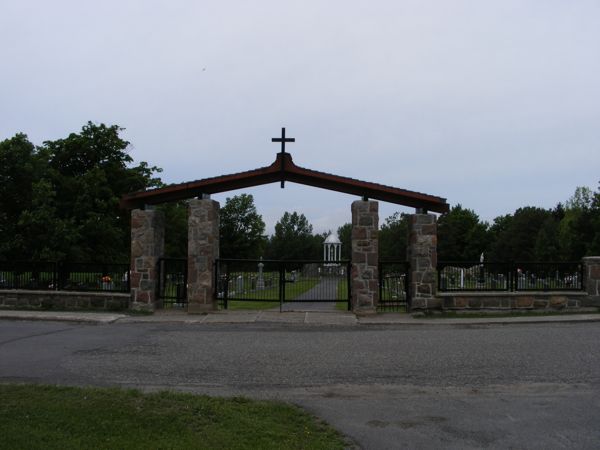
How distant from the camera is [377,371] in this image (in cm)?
785

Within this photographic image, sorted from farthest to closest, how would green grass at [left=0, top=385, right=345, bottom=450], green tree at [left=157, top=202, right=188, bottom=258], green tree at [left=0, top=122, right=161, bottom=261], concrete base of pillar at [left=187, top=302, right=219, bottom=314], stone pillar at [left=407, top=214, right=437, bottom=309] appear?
green tree at [left=157, top=202, right=188, bottom=258], green tree at [left=0, top=122, right=161, bottom=261], stone pillar at [left=407, top=214, right=437, bottom=309], concrete base of pillar at [left=187, top=302, right=219, bottom=314], green grass at [left=0, top=385, right=345, bottom=450]

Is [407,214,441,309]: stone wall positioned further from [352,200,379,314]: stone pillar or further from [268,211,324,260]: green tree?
[268,211,324,260]: green tree

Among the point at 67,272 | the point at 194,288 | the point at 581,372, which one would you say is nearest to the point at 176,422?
the point at 581,372

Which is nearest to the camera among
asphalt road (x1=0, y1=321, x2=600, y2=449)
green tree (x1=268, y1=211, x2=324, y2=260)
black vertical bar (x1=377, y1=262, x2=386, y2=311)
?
asphalt road (x1=0, y1=321, x2=600, y2=449)

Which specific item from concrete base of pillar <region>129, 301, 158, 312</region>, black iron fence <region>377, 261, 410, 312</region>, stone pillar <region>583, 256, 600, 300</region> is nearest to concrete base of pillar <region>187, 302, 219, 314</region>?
concrete base of pillar <region>129, 301, 158, 312</region>

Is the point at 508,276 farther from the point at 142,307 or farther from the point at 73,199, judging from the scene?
the point at 73,199

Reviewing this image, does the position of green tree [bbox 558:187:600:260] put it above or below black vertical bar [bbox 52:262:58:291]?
above

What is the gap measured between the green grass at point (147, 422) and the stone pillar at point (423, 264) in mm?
8861

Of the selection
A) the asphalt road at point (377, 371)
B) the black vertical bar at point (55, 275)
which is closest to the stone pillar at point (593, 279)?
the asphalt road at point (377, 371)

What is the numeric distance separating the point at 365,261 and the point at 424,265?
1.53m

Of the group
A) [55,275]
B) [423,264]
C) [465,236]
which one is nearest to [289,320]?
[423,264]

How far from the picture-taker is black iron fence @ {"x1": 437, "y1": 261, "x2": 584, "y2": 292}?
14.7 m

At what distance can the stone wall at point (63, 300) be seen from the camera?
48.4 feet

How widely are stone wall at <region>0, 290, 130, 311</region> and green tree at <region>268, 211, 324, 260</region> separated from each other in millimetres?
71387
